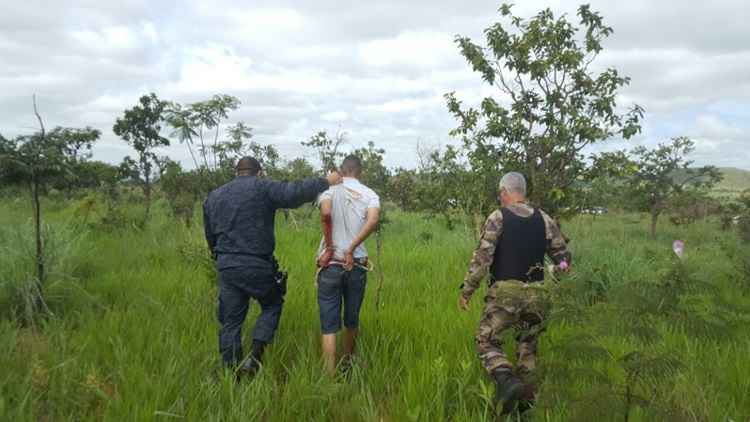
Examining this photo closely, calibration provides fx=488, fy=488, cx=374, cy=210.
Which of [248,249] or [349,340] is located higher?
[248,249]

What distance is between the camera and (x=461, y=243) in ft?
35.2

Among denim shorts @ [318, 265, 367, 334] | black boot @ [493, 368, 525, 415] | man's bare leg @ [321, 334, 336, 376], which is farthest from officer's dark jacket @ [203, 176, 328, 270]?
black boot @ [493, 368, 525, 415]

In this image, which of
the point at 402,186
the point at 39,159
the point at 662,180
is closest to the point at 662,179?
the point at 662,180

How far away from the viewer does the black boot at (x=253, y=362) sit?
3.76 m

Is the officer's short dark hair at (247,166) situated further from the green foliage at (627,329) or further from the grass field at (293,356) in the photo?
the green foliage at (627,329)

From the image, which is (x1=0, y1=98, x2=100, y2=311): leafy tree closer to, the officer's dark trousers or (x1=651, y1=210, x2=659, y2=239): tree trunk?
the officer's dark trousers

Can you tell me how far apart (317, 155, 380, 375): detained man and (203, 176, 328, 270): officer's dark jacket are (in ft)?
1.03

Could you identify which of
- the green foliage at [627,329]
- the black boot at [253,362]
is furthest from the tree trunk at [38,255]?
the green foliage at [627,329]

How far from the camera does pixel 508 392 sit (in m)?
3.31

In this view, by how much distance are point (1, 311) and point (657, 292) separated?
226 inches

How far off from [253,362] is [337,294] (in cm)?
86

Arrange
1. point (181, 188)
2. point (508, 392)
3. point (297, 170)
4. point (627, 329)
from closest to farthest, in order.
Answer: point (627, 329), point (508, 392), point (181, 188), point (297, 170)

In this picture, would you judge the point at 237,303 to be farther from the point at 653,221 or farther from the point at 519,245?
the point at 653,221

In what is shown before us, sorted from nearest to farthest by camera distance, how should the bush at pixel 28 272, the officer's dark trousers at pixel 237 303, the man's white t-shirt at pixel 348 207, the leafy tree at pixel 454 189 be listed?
the officer's dark trousers at pixel 237 303 < the man's white t-shirt at pixel 348 207 < the bush at pixel 28 272 < the leafy tree at pixel 454 189
